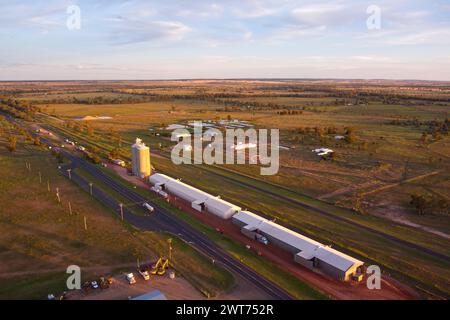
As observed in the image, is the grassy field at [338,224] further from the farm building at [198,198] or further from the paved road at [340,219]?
the farm building at [198,198]

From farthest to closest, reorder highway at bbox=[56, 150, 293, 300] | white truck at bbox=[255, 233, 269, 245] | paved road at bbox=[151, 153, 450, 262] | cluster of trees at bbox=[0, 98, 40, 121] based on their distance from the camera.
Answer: cluster of trees at bbox=[0, 98, 40, 121]
white truck at bbox=[255, 233, 269, 245]
paved road at bbox=[151, 153, 450, 262]
highway at bbox=[56, 150, 293, 300]

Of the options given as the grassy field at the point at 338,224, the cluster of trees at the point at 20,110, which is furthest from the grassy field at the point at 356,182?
the cluster of trees at the point at 20,110

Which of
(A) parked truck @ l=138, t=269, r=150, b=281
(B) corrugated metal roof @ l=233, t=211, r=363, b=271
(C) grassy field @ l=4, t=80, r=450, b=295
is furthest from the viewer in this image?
(C) grassy field @ l=4, t=80, r=450, b=295

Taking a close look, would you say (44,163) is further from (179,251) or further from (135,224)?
(179,251)

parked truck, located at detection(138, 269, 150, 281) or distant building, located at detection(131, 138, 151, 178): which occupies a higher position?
distant building, located at detection(131, 138, 151, 178)

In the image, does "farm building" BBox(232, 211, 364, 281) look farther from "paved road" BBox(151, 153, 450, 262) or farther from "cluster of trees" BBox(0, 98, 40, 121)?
"cluster of trees" BBox(0, 98, 40, 121)

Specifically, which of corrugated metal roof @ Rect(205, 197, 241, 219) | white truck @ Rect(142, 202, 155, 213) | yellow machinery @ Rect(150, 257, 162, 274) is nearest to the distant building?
white truck @ Rect(142, 202, 155, 213)

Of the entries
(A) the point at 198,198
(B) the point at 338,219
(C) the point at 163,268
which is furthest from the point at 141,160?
(B) the point at 338,219

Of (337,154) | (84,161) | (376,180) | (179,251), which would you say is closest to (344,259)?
(179,251)
